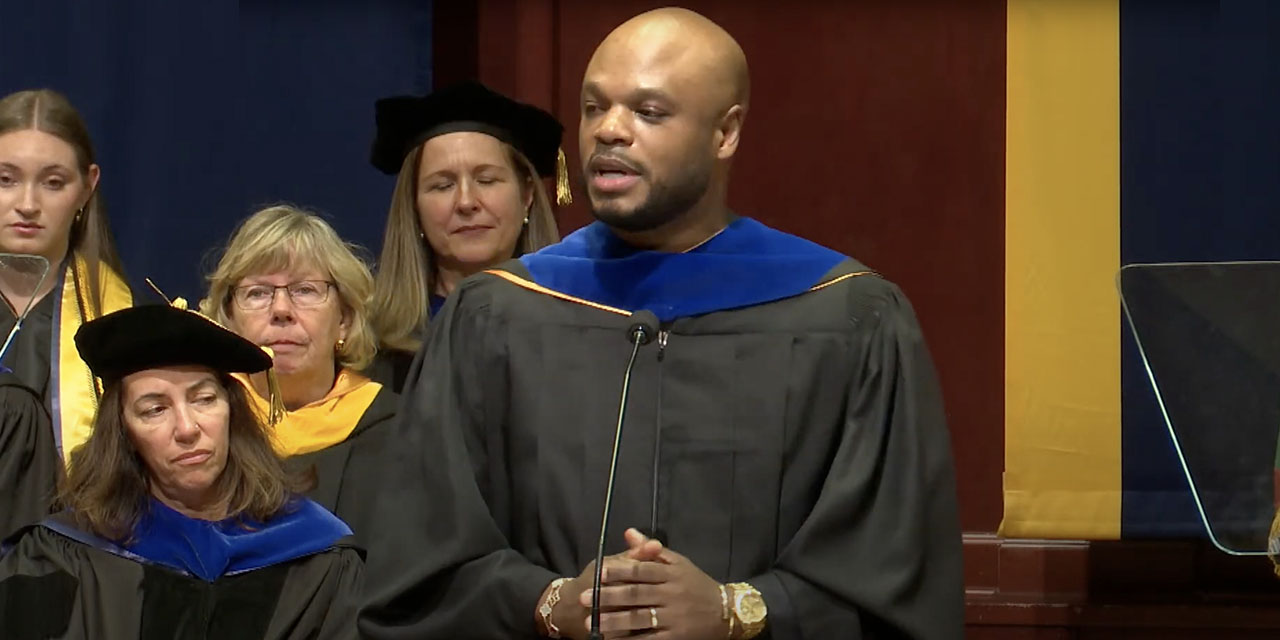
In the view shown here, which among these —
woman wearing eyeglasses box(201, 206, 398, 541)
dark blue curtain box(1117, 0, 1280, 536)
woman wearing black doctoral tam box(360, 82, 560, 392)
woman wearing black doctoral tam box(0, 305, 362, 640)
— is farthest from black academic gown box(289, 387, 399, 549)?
dark blue curtain box(1117, 0, 1280, 536)

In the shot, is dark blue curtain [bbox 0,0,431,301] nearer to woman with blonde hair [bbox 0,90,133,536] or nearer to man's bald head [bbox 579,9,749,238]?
woman with blonde hair [bbox 0,90,133,536]

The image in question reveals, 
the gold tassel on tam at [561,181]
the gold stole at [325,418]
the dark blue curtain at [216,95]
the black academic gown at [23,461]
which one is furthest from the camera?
the dark blue curtain at [216,95]

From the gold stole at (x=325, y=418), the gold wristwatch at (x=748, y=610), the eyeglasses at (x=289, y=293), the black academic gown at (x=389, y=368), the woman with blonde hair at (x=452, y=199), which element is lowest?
the gold wristwatch at (x=748, y=610)

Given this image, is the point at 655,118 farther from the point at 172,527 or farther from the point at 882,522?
the point at 172,527

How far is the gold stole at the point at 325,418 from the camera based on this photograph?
4.43m

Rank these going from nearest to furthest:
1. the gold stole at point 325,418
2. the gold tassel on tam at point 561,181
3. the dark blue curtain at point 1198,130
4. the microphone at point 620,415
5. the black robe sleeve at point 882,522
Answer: the microphone at point 620,415
the black robe sleeve at point 882,522
the gold stole at point 325,418
the gold tassel on tam at point 561,181
the dark blue curtain at point 1198,130

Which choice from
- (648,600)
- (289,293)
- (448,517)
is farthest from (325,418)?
(648,600)

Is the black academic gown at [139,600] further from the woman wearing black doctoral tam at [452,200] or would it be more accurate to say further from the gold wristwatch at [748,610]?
the gold wristwatch at [748,610]

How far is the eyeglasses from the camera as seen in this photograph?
4.52m

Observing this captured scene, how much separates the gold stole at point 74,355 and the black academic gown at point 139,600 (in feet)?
1.81

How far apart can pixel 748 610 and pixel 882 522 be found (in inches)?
9.1

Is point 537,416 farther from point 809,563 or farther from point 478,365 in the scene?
point 809,563

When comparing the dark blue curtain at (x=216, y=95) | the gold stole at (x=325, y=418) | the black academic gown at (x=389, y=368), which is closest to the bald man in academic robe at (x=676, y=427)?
the gold stole at (x=325, y=418)

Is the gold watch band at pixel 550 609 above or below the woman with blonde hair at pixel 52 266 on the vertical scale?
below
